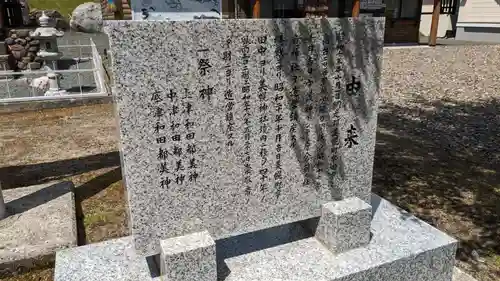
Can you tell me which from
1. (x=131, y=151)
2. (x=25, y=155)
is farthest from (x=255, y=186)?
(x=25, y=155)

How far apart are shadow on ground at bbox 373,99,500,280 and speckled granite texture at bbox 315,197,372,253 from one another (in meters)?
1.24

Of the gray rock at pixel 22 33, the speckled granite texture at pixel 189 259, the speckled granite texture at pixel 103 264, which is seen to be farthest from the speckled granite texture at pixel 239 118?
the gray rock at pixel 22 33

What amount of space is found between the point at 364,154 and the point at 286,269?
1.15m

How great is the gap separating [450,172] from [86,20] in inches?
1132

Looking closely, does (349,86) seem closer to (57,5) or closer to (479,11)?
(479,11)

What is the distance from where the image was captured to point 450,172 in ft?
17.9

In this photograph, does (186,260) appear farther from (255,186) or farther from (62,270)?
(62,270)

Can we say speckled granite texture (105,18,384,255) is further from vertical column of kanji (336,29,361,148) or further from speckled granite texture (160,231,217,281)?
speckled granite texture (160,231,217,281)

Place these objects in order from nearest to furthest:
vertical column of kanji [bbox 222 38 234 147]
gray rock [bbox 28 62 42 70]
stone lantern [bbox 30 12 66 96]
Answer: vertical column of kanji [bbox 222 38 234 147] < stone lantern [bbox 30 12 66 96] < gray rock [bbox 28 62 42 70]

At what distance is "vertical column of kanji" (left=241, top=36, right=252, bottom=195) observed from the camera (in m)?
2.58

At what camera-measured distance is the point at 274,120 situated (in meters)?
2.79

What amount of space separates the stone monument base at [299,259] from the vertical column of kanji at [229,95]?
0.96 meters

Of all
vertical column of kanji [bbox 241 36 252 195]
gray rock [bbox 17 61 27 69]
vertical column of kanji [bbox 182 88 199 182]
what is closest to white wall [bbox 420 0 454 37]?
gray rock [bbox 17 61 27 69]

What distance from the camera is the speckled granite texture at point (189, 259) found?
8.14ft
